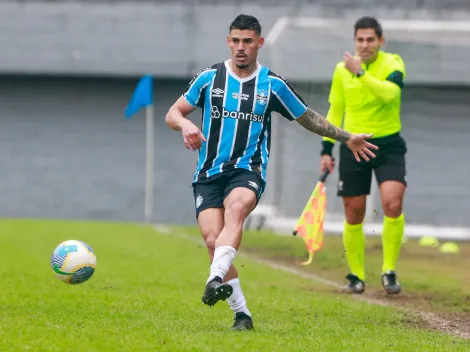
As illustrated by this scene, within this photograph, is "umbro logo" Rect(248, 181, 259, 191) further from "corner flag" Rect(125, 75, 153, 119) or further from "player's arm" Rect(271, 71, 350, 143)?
"corner flag" Rect(125, 75, 153, 119)

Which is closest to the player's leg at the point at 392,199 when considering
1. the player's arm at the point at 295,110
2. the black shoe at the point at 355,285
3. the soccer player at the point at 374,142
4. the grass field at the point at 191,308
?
the soccer player at the point at 374,142

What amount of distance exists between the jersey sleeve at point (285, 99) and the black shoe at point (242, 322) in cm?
140

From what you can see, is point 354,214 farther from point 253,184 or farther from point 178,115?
point 178,115

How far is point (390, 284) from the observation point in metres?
10.1

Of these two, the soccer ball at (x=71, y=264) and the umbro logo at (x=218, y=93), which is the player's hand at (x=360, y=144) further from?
the soccer ball at (x=71, y=264)

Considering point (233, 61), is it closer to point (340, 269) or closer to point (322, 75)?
point (340, 269)

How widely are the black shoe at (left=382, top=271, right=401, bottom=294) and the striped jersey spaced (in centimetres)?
316

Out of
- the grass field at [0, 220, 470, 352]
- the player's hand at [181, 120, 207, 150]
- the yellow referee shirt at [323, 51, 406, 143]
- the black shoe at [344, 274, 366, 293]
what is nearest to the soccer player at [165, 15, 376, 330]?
the player's hand at [181, 120, 207, 150]

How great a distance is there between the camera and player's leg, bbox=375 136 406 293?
10.1 metres

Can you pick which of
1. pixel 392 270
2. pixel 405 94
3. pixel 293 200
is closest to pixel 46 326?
pixel 392 270

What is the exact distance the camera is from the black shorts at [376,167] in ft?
33.5

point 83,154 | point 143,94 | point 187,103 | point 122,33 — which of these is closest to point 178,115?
point 187,103

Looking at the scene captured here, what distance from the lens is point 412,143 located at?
21203 millimetres

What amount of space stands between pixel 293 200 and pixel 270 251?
379cm
